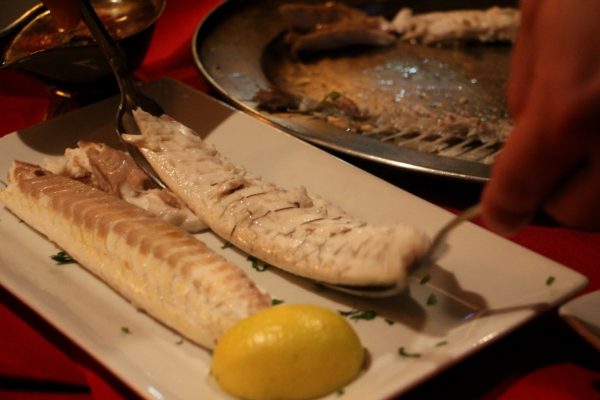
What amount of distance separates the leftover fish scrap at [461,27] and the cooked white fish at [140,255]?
5.76 ft

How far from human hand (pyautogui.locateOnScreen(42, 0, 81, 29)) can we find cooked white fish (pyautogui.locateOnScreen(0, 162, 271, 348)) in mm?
542

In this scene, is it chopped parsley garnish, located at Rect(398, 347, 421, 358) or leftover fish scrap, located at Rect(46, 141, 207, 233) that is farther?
leftover fish scrap, located at Rect(46, 141, 207, 233)

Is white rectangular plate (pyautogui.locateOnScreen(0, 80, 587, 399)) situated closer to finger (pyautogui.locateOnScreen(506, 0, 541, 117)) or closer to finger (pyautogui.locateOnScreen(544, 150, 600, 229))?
finger (pyautogui.locateOnScreen(544, 150, 600, 229))

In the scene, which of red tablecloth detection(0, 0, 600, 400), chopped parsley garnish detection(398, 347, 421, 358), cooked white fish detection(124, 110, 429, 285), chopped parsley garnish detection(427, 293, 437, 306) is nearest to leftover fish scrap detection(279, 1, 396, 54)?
cooked white fish detection(124, 110, 429, 285)

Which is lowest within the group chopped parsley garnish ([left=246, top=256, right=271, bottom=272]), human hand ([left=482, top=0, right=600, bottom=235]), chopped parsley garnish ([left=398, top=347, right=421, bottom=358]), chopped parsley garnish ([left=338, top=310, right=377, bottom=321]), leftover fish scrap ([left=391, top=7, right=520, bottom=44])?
chopped parsley garnish ([left=246, top=256, right=271, bottom=272])

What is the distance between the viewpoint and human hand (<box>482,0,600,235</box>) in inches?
35.7

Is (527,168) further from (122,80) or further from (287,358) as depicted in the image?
(122,80)

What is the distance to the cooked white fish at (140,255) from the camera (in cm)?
134

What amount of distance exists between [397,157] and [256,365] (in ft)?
3.07

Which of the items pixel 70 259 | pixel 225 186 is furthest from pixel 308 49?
pixel 70 259

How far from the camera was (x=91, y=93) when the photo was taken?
2.45 m

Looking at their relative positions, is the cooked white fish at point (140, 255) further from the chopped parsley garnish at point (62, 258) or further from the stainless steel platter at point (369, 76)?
the stainless steel platter at point (369, 76)

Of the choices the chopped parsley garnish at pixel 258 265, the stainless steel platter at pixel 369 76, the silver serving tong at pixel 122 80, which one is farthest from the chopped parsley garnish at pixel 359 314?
the silver serving tong at pixel 122 80

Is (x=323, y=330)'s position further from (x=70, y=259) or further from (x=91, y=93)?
(x=91, y=93)
